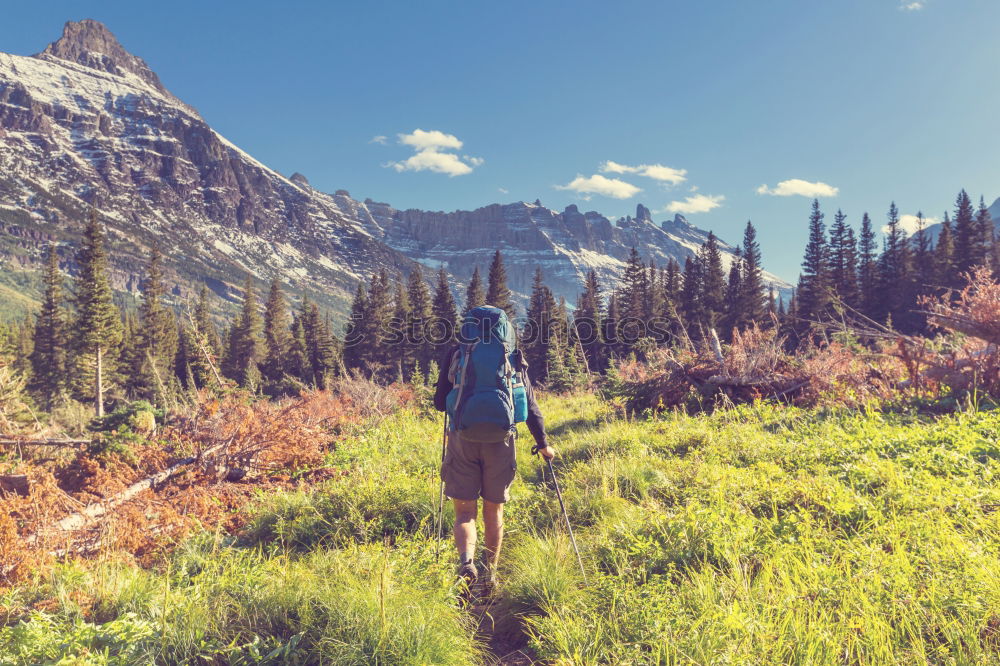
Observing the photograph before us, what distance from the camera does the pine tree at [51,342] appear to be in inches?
1620

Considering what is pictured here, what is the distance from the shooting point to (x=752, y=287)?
50.8 metres

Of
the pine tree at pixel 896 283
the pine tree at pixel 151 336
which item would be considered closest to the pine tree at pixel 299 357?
the pine tree at pixel 151 336

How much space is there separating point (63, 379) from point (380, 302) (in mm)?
29228

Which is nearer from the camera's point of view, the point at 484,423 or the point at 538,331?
the point at 484,423

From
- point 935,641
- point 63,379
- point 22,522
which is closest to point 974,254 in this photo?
point 935,641

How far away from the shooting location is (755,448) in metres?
5.21

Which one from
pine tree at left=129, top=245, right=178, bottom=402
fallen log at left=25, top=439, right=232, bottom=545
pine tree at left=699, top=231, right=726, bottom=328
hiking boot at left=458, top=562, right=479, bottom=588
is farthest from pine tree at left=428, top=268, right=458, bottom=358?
hiking boot at left=458, top=562, right=479, bottom=588

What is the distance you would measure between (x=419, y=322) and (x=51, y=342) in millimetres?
33855

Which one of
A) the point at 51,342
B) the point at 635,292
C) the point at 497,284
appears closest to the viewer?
the point at 51,342

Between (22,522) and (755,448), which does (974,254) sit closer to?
(755,448)

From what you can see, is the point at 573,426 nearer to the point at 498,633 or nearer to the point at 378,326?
the point at 498,633

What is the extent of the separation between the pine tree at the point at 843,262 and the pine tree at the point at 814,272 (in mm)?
887

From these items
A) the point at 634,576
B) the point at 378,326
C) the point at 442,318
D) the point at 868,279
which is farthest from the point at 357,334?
the point at 868,279

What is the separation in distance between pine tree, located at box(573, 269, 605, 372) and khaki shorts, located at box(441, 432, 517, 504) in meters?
39.6
